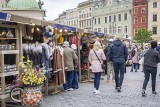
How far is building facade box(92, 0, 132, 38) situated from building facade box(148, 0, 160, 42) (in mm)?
5201

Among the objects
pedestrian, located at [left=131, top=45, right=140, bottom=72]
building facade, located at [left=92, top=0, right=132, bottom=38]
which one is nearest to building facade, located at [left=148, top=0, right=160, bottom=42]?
building facade, located at [left=92, top=0, right=132, bottom=38]

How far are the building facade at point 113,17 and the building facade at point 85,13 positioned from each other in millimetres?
1983

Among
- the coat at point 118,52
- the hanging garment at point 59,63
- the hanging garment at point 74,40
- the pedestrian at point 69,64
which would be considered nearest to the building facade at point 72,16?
the hanging garment at point 74,40

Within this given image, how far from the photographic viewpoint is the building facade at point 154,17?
63000 millimetres

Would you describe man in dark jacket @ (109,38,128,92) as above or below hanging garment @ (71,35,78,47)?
below

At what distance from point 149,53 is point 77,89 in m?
2.92

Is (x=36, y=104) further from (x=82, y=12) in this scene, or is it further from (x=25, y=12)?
(x=82, y=12)

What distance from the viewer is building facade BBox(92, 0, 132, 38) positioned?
Answer: 68.5 m

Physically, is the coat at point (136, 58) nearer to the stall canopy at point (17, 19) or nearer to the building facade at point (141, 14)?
the stall canopy at point (17, 19)

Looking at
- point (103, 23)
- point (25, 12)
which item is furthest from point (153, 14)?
point (25, 12)

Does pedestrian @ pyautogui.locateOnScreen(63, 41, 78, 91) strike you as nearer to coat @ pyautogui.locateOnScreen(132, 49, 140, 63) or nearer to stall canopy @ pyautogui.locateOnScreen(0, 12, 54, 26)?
stall canopy @ pyautogui.locateOnScreen(0, 12, 54, 26)

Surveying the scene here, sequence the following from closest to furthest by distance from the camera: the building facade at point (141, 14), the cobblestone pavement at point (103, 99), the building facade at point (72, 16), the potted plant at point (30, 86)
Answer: the potted plant at point (30, 86) → the cobblestone pavement at point (103, 99) → the building facade at point (141, 14) → the building facade at point (72, 16)

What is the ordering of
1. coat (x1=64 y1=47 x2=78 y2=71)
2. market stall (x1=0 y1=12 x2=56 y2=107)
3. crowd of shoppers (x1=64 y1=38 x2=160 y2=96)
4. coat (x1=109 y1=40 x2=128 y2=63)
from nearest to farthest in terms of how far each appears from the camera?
market stall (x1=0 y1=12 x2=56 y2=107) < crowd of shoppers (x1=64 y1=38 x2=160 y2=96) < coat (x1=109 y1=40 x2=128 y2=63) < coat (x1=64 y1=47 x2=78 y2=71)

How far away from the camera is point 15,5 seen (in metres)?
29.1
